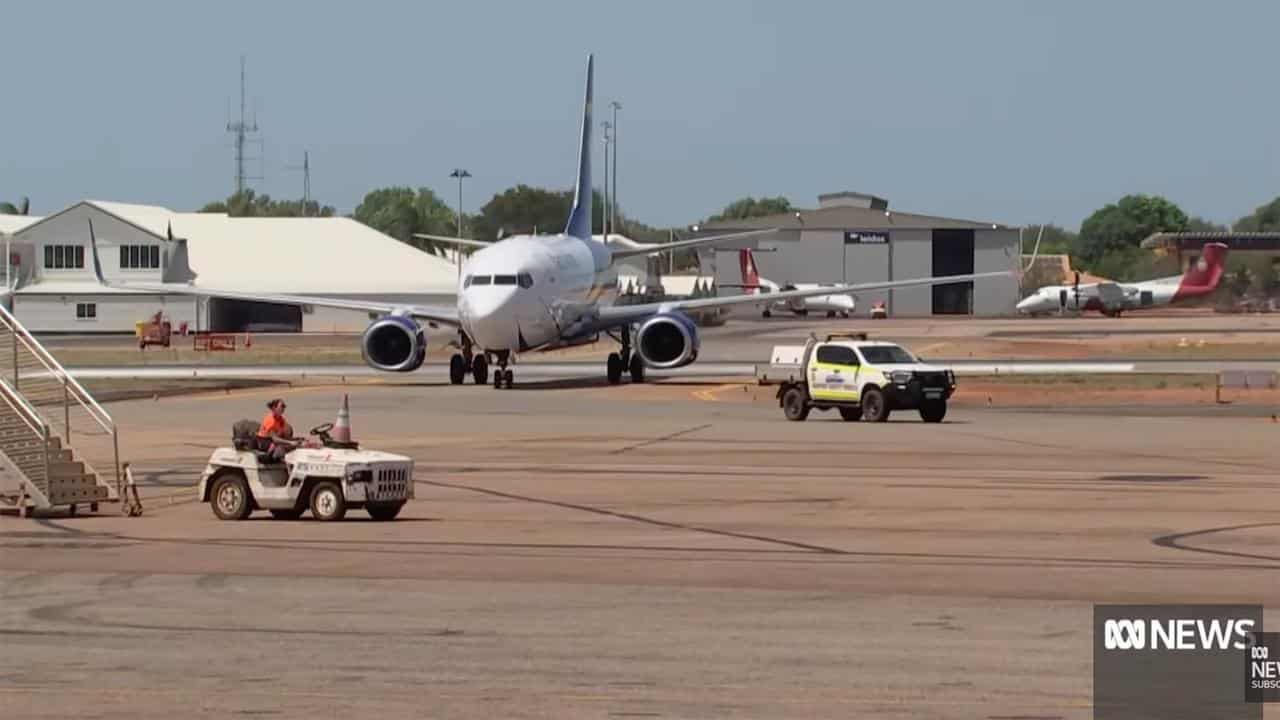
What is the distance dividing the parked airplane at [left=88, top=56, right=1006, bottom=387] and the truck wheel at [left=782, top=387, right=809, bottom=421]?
1319cm

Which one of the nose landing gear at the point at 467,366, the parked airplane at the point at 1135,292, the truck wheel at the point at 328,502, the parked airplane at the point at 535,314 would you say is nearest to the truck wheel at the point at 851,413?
the parked airplane at the point at 535,314

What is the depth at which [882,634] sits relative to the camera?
17.8 m

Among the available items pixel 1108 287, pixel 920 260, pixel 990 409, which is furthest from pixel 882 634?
pixel 920 260

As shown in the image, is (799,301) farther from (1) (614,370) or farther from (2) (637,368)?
(1) (614,370)

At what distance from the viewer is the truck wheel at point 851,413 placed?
165ft

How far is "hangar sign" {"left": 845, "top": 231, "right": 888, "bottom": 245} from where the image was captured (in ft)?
609

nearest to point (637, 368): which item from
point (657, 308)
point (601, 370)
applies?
point (657, 308)

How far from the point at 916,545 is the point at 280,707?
1168 cm

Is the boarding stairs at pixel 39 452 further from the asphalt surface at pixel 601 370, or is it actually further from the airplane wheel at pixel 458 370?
the asphalt surface at pixel 601 370

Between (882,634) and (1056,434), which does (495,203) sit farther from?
(882,634)

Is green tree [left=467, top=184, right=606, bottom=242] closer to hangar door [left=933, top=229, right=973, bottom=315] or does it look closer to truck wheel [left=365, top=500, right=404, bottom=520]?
hangar door [left=933, top=229, right=973, bottom=315]

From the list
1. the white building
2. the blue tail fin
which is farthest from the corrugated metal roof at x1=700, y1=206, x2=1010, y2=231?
the blue tail fin

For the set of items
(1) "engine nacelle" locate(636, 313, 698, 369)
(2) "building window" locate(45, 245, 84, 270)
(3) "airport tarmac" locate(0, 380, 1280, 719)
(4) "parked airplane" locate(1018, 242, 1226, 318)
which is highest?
(2) "building window" locate(45, 245, 84, 270)

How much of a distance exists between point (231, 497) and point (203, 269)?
366 feet
